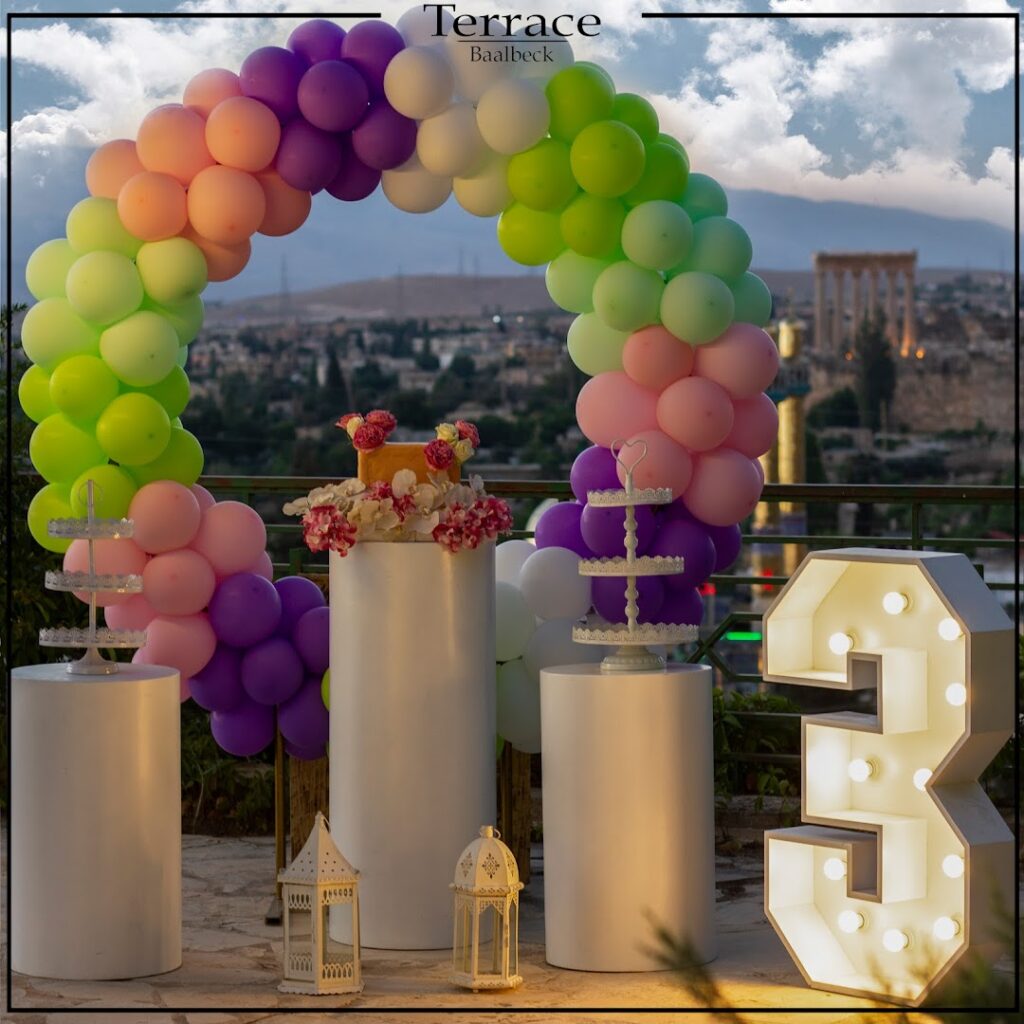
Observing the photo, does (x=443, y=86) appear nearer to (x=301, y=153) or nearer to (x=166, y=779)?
(x=301, y=153)

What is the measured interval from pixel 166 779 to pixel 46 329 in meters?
1.21

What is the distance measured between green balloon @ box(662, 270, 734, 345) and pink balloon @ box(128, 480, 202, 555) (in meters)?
1.29

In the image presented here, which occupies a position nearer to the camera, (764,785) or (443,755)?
(443,755)

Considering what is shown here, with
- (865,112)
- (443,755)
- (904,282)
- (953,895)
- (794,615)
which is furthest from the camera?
(904,282)

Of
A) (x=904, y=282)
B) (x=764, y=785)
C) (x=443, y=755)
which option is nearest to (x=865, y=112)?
(x=904, y=282)

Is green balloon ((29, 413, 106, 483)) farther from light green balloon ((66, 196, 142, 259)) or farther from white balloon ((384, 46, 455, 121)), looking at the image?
white balloon ((384, 46, 455, 121))

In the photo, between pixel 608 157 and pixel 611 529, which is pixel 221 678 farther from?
pixel 608 157

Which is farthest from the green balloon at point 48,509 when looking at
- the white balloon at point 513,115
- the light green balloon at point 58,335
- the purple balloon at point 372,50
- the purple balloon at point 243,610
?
the white balloon at point 513,115

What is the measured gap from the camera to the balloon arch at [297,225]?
4.26 metres

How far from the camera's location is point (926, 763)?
366cm

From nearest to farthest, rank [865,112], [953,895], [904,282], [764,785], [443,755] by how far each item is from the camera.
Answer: [953,895] → [443,755] → [764,785] → [865,112] → [904,282]

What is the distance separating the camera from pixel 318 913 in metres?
3.70

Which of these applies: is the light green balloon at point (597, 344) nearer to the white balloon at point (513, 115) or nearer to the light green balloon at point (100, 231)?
the white balloon at point (513, 115)

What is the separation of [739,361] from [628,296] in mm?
322
